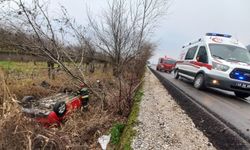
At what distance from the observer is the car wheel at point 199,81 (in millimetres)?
13034

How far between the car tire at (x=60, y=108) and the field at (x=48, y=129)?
0.27 metres

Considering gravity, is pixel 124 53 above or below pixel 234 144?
above

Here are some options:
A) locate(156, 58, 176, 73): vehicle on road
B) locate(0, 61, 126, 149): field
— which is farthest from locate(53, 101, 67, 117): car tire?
locate(156, 58, 176, 73): vehicle on road

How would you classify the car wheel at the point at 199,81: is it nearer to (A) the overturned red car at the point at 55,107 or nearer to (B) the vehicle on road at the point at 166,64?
(A) the overturned red car at the point at 55,107

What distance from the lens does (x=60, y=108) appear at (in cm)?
673

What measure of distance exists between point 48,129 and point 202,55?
384 inches

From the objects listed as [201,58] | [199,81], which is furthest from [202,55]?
[199,81]

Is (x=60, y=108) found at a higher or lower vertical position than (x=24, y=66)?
lower

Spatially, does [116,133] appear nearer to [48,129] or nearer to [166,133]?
[166,133]

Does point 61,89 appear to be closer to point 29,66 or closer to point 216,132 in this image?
point 29,66

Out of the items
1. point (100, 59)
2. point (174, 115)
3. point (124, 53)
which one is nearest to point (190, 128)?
point (174, 115)

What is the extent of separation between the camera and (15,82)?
9.15 metres

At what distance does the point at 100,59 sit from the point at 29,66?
4.43 metres

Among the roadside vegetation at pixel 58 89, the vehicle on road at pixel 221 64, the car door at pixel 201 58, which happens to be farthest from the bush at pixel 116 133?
the car door at pixel 201 58
